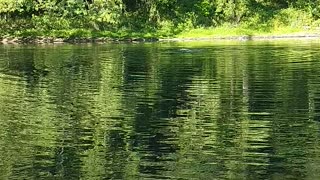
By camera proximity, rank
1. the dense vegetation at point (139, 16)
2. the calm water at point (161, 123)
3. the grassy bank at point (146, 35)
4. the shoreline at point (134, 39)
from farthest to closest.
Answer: the dense vegetation at point (139, 16) → the grassy bank at point (146, 35) → the shoreline at point (134, 39) → the calm water at point (161, 123)

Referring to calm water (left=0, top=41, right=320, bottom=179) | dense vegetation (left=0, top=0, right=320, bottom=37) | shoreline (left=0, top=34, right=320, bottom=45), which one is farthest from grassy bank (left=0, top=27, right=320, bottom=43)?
calm water (left=0, top=41, right=320, bottom=179)

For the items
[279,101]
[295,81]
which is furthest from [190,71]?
[279,101]

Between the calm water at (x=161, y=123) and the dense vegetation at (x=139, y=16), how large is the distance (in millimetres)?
44431

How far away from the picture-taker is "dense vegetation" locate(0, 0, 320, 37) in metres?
81.6

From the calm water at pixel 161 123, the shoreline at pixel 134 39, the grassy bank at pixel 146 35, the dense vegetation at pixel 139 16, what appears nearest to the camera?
the calm water at pixel 161 123

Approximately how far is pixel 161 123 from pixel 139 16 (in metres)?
68.8

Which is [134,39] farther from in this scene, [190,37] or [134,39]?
[190,37]

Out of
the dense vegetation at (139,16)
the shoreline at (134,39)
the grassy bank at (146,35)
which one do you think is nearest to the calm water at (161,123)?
the shoreline at (134,39)

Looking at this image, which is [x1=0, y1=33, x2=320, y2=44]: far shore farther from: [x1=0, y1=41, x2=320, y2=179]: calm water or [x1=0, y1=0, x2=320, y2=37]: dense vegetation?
[x1=0, y1=41, x2=320, y2=179]: calm water

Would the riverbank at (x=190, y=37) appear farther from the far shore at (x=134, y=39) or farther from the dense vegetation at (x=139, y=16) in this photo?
the dense vegetation at (x=139, y=16)

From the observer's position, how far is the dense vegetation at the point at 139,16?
268ft

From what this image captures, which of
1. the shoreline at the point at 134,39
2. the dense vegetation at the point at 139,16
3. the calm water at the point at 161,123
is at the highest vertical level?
the dense vegetation at the point at 139,16

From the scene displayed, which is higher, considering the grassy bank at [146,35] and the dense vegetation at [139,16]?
the dense vegetation at [139,16]

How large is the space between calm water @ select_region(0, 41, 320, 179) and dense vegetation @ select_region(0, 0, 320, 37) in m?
44.4
